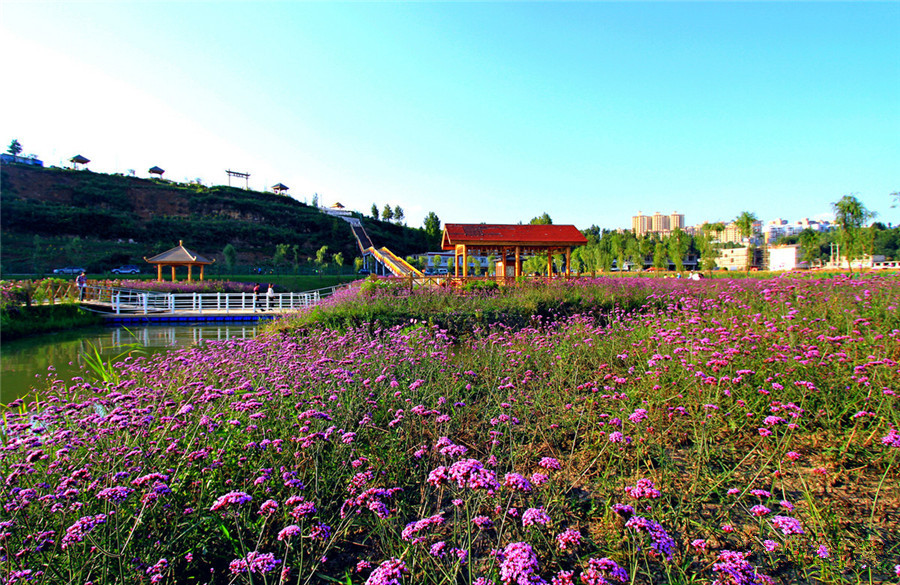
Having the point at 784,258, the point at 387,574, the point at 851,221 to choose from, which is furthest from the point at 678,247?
the point at 387,574

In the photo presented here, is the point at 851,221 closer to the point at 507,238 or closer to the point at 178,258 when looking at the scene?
the point at 507,238

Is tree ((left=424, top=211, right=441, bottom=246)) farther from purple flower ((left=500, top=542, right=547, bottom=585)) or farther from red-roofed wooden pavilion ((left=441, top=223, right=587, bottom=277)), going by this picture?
purple flower ((left=500, top=542, right=547, bottom=585))

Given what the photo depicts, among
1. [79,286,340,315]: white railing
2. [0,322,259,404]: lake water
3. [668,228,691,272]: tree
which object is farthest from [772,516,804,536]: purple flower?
[668,228,691,272]: tree

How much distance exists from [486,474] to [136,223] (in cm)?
6567

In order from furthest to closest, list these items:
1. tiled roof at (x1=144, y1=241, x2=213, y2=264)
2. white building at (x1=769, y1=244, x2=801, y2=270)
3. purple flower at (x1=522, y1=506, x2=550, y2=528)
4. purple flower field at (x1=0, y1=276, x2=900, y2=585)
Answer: white building at (x1=769, y1=244, x2=801, y2=270)
tiled roof at (x1=144, y1=241, x2=213, y2=264)
purple flower field at (x1=0, y1=276, x2=900, y2=585)
purple flower at (x1=522, y1=506, x2=550, y2=528)

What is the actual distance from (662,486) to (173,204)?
75634mm

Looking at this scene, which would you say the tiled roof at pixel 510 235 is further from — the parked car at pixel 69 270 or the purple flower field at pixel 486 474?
the parked car at pixel 69 270

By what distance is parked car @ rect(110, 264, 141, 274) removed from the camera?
131 feet

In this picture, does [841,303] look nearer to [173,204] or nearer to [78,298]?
[78,298]

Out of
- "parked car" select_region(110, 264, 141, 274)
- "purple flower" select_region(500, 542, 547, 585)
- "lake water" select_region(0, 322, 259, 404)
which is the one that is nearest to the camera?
"purple flower" select_region(500, 542, 547, 585)

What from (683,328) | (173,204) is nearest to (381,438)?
(683,328)

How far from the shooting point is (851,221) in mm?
39812

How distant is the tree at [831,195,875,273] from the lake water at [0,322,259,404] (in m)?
49.4

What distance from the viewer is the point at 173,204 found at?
6397 centimetres
